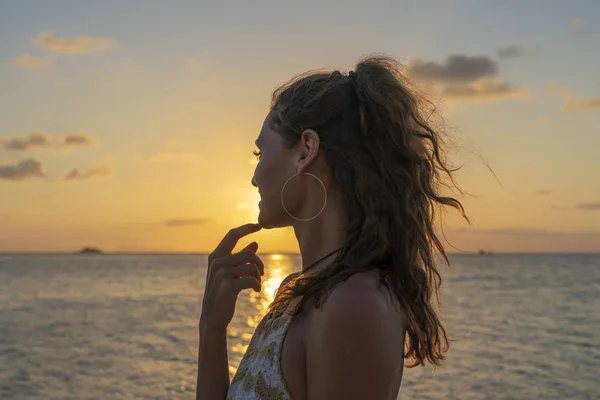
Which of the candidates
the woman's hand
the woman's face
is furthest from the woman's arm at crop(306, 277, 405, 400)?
the woman's hand

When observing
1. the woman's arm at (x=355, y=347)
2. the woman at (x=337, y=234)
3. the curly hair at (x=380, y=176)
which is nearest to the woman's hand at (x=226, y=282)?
the woman at (x=337, y=234)

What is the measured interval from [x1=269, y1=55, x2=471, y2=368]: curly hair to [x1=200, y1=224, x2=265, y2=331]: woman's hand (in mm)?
146

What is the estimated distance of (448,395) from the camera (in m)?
15.0

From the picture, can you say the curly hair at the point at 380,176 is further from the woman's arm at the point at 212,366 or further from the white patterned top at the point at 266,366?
the woman's arm at the point at 212,366

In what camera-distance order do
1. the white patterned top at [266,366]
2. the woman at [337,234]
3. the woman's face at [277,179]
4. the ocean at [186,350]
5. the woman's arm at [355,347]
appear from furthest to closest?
the ocean at [186,350] → the woman's face at [277,179] → the white patterned top at [266,366] → the woman at [337,234] → the woman's arm at [355,347]

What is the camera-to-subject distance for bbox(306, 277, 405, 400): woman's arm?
84.1 inches

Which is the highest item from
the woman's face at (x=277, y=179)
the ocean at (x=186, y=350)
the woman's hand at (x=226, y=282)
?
the woman's face at (x=277, y=179)

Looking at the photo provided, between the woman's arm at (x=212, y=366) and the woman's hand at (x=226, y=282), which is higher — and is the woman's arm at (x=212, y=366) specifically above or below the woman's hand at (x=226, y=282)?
below

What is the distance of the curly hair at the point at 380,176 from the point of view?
8.04ft

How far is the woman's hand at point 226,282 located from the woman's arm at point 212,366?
35 mm

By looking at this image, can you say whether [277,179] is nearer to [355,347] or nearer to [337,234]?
[337,234]

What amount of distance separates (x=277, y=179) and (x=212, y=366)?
762mm

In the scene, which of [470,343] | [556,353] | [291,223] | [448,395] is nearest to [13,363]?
[448,395]

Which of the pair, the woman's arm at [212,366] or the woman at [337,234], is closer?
the woman at [337,234]
